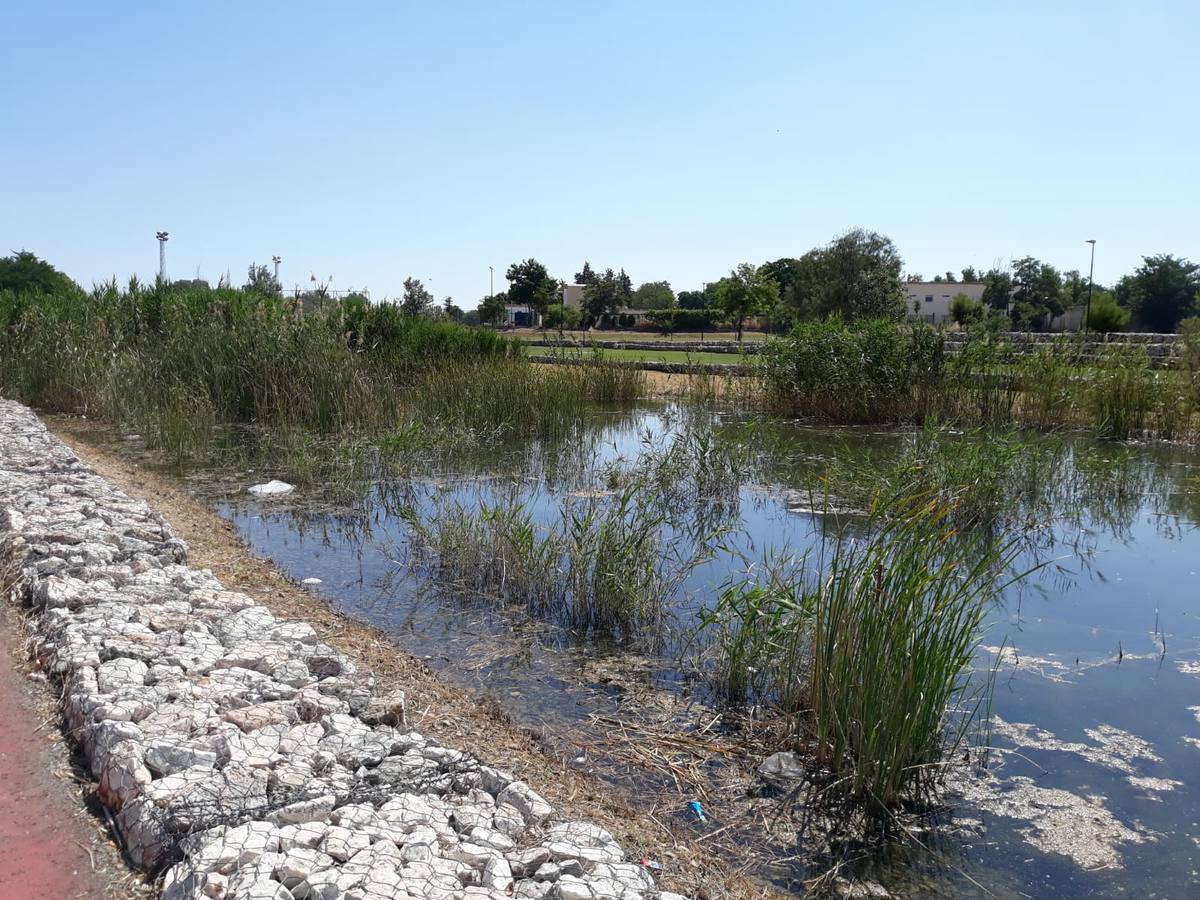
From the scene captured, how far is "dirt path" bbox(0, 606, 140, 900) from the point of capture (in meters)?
2.69

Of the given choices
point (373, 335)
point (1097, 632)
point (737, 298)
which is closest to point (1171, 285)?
point (737, 298)

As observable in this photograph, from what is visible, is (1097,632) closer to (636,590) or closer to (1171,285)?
(636,590)

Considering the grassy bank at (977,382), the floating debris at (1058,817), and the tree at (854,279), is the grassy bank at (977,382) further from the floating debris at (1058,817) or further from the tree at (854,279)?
the tree at (854,279)

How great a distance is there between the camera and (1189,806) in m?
3.97

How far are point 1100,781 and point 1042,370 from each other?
10.9 metres

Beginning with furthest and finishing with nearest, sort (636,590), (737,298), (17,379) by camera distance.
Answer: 1. (737,298)
2. (17,379)
3. (636,590)

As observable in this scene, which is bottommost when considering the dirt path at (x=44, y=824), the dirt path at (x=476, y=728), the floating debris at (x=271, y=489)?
the dirt path at (x=476, y=728)

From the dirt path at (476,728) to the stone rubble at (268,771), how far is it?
319 millimetres

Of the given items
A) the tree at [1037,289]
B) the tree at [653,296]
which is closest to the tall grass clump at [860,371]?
the tree at [1037,289]

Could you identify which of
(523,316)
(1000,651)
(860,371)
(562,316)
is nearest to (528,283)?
(523,316)

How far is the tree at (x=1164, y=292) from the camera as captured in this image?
1901 inches

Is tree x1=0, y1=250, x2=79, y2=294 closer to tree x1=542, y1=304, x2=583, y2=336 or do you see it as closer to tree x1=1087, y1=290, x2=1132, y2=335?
tree x1=542, y1=304, x2=583, y2=336

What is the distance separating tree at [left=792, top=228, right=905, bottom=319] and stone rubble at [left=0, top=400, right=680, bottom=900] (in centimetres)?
3433

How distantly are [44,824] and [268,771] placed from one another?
0.67 m
